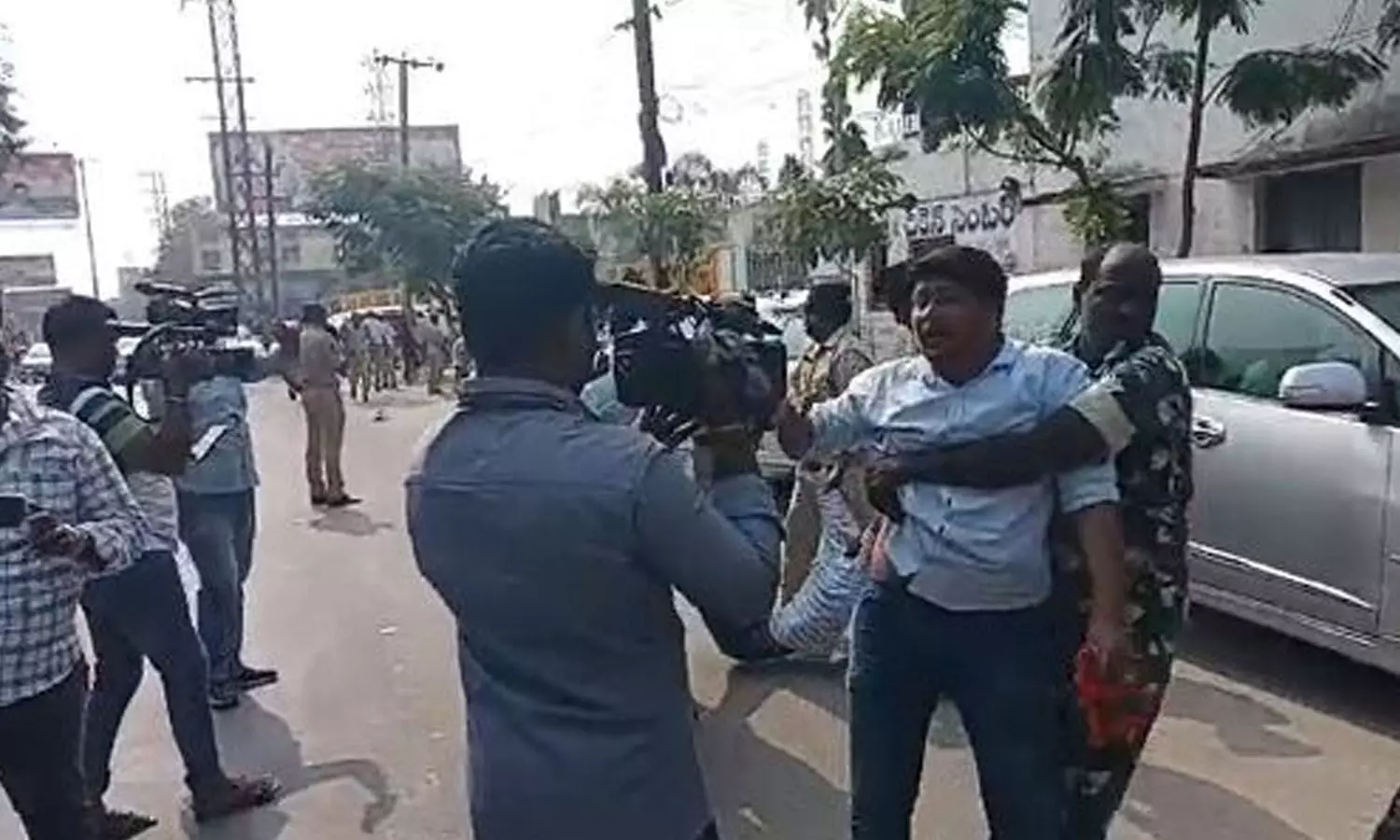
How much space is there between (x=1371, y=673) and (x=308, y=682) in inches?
167

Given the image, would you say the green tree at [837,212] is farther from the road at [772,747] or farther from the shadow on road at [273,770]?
the shadow on road at [273,770]

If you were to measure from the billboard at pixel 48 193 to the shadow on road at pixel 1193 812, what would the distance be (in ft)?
202

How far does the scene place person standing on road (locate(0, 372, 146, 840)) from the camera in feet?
10.6

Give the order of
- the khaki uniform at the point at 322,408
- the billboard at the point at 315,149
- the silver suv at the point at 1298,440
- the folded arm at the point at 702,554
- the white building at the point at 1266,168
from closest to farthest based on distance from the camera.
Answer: the folded arm at the point at 702,554 → the silver suv at the point at 1298,440 → the white building at the point at 1266,168 → the khaki uniform at the point at 322,408 → the billboard at the point at 315,149

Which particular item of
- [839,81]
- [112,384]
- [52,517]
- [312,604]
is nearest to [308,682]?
[312,604]

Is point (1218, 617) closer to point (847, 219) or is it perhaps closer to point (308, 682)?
point (308, 682)

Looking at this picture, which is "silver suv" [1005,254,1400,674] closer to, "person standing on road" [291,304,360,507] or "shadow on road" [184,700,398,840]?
"shadow on road" [184,700,398,840]

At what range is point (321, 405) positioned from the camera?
38.0 ft

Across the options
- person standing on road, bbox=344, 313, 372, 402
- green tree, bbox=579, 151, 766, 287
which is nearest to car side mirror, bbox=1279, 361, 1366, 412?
green tree, bbox=579, 151, 766, 287

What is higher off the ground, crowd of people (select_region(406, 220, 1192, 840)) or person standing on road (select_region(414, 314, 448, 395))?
crowd of people (select_region(406, 220, 1192, 840))

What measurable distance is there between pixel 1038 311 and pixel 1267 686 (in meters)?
1.97

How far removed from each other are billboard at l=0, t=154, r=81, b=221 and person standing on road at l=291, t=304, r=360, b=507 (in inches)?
2087

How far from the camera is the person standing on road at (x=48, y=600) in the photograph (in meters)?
3.23

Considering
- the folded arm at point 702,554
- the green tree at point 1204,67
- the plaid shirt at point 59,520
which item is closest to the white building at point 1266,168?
the green tree at point 1204,67
